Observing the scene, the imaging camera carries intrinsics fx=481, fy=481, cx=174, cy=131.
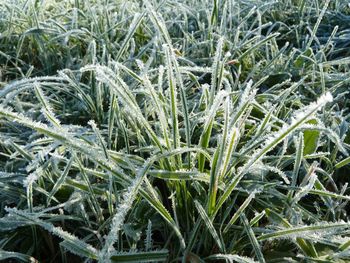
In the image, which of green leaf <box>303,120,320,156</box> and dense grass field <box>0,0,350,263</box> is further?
green leaf <box>303,120,320,156</box>

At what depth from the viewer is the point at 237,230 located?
3.74ft

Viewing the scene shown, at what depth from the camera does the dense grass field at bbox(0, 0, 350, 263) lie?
40.5 inches

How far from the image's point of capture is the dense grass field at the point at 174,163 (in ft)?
3.37

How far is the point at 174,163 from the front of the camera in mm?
1129

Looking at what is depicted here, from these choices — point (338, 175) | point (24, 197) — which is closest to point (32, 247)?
point (24, 197)

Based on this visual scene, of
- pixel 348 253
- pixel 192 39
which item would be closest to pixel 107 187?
pixel 348 253

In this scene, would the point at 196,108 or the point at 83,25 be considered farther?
the point at 83,25

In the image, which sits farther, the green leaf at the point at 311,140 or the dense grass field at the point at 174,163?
the green leaf at the point at 311,140

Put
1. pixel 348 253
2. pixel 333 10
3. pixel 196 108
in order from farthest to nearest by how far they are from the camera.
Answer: pixel 333 10 < pixel 196 108 < pixel 348 253

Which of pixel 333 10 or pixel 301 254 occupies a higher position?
pixel 333 10

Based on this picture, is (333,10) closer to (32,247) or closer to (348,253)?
(348,253)

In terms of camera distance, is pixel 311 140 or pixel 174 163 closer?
pixel 174 163

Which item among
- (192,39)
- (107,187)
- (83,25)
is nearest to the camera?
(107,187)

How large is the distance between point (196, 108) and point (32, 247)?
2.16 feet
